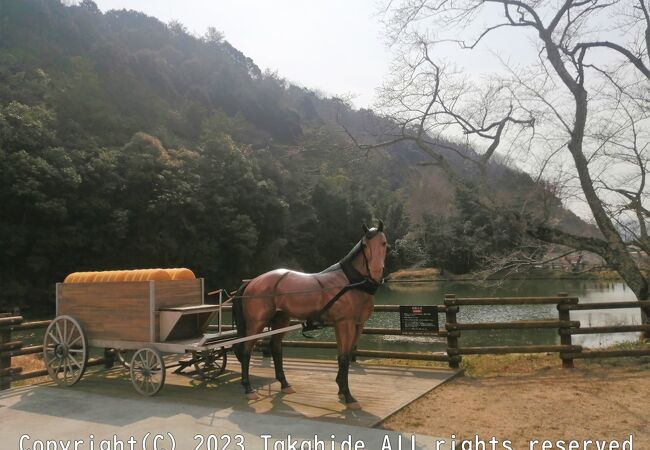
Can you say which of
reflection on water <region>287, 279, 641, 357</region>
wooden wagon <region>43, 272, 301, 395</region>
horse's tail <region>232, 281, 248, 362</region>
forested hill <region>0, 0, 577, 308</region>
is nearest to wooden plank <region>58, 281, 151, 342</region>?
wooden wagon <region>43, 272, 301, 395</region>

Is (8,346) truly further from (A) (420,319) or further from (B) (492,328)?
(B) (492,328)

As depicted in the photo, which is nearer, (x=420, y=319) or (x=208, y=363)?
(x=208, y=363)

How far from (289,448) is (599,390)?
3.91m

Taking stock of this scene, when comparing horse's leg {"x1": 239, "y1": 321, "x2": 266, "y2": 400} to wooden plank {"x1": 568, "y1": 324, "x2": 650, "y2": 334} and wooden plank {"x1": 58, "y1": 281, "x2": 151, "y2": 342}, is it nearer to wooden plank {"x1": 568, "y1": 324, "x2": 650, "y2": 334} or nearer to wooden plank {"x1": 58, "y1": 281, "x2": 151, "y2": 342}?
wooden plank {"x1": 58, "y1": 281, "x2": 151, "y2": 342}

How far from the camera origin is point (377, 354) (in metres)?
7.13

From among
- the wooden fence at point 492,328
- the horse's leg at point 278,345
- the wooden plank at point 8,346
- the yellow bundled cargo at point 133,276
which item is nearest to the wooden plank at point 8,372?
the wooden fence at point 492,328

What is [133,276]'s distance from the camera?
592 centimetres

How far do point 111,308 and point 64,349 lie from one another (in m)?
0.94

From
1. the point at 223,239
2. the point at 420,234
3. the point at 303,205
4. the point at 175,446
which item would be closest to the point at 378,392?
the point at 175,446

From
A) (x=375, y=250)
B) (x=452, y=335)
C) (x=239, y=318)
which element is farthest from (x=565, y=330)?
(x=239, y=318)

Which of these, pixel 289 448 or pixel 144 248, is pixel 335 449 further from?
pixel 144 248

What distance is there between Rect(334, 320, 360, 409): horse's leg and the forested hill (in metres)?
6.51

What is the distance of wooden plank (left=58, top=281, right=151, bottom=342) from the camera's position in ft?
18.4

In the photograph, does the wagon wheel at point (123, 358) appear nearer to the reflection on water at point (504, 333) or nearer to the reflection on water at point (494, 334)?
the reflection on water at point (494, 334)
